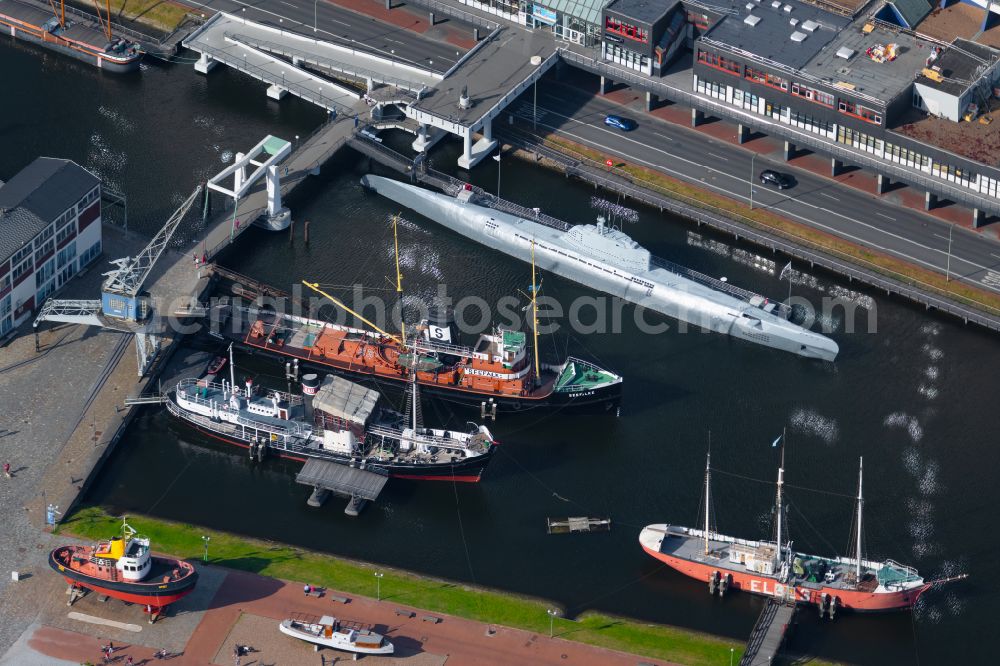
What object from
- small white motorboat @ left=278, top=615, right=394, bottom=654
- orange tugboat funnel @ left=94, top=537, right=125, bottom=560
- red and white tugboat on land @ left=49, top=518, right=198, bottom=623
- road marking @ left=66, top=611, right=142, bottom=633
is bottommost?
road marking @ left=66, top=611, right=142, bottom=633

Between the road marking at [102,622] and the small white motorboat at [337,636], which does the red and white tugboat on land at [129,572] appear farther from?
the small white motorboat at [337,636]

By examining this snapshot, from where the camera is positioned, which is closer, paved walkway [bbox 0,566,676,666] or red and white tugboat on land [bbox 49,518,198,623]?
paved walkway [bbox 0,566,676,666]

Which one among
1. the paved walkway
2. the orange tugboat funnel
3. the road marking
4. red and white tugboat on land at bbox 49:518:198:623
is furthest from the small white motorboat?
the orange tugboat funnel

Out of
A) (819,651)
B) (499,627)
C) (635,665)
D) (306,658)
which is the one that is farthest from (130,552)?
(819,651)

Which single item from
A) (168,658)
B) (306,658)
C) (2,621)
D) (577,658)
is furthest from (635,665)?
(2,621)

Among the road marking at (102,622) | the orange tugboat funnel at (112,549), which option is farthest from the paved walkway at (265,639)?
the orange tugboat funnel at (112,549)

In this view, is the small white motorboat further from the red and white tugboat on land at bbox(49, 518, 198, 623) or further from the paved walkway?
the red and white tugboat on land at bbox(49, 518, 198, 623)

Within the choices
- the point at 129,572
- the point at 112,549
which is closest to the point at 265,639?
the point at 129,572

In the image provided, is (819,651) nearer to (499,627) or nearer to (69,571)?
(499,627)
